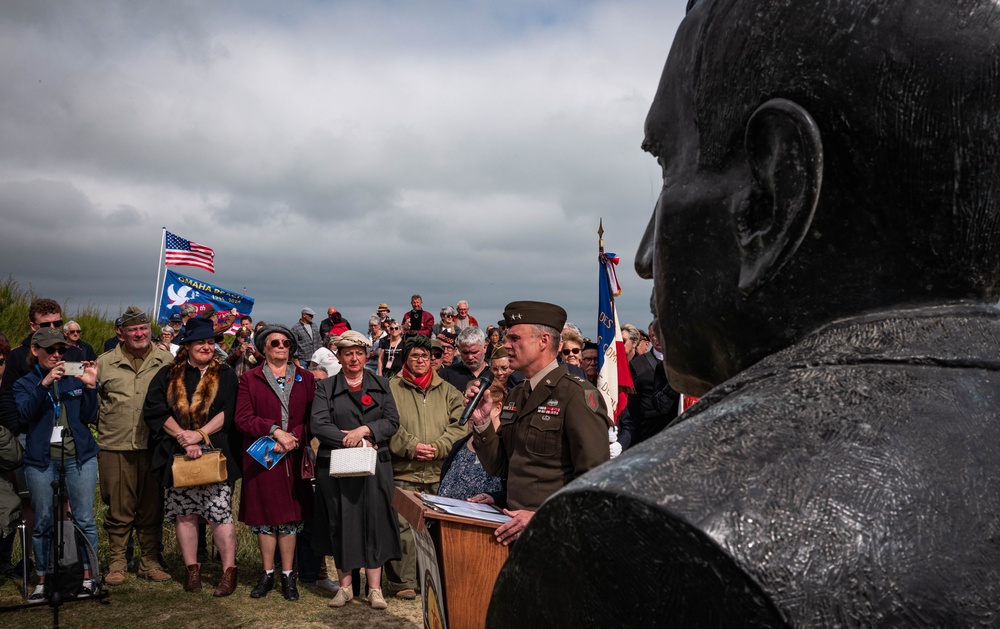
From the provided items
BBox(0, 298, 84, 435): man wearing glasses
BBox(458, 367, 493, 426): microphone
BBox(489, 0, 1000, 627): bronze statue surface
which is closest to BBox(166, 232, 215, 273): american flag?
BBox(0, 298, 84, 435): man wearing glasses

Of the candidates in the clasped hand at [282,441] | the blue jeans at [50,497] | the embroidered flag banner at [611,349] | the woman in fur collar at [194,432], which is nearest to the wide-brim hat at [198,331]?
the woman in fur collar at [194,432]

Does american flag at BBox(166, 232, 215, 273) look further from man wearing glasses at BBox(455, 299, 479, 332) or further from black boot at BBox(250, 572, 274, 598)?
black boot at BBox(250, 572, 274, 598)

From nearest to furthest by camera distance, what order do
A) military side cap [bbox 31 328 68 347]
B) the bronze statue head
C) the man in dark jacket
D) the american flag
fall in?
the bronze statue head < military side cap [bbox 31 328 68 347] < the man in dark jacket < the american flag

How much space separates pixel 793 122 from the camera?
882 mm

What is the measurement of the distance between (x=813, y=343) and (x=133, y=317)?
766cm

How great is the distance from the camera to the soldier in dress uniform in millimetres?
4672

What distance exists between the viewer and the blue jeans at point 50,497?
6.67 meters

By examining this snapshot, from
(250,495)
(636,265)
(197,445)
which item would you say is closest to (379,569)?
(250,495)

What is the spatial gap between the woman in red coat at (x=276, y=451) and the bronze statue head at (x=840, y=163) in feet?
21.2

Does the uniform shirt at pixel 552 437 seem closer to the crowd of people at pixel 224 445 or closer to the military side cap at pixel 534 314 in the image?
the military side cap at pixel 534 314

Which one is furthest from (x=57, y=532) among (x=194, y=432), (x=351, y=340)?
(x=351, y=340)

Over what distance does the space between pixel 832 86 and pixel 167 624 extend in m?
6.83

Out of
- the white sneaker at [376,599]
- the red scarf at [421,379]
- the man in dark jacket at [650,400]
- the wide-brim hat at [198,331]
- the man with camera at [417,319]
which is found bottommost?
the white sneaker at [376,599]

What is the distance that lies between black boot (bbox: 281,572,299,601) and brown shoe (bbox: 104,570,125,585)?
4.63 feet
